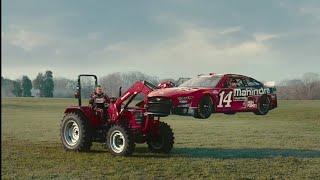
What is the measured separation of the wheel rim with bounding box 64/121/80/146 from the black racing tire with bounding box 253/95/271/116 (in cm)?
659

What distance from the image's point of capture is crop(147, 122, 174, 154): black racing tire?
15297mm

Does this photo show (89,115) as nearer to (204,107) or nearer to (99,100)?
(99,100)

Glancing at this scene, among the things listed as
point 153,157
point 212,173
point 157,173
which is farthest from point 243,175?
point 153,157

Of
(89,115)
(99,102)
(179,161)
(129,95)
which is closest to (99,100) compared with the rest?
(99,102)

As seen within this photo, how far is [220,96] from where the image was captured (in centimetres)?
1015

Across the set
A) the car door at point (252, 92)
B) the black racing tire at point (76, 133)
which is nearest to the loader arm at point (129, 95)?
the black racing tire at point (76, 133)

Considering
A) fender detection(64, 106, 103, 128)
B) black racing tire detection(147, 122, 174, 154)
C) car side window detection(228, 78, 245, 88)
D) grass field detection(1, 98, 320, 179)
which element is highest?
car side window detection(228, 78, 245, 88)

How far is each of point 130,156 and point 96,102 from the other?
1983mm

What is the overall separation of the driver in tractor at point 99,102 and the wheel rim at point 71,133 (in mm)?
845

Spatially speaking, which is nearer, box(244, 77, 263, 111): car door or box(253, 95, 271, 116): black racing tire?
box(244, 77, 263, 111): car door

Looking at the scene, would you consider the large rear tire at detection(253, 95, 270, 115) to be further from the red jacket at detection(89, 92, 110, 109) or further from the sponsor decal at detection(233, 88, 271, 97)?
the red jacket at detection(89, 92, 110, 109)

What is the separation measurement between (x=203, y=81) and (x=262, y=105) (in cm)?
130

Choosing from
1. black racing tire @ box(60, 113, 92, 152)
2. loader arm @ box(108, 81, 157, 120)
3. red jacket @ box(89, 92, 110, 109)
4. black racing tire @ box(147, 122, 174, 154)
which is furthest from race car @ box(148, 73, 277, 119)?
black racing tire @ box(60, 113, 92, 152)

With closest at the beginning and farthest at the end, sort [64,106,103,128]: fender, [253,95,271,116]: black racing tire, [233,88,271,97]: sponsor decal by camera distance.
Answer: [233,88,271,97]: sponsor decal < [253,95,271,116]: black racing tire < [64,106,103,128]: fender
